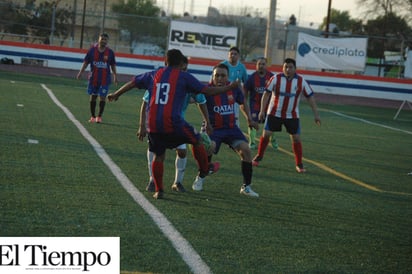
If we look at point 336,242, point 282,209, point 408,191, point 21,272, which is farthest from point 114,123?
point 21,272

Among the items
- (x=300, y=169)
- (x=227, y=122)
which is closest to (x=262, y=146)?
(x=300, y=169)

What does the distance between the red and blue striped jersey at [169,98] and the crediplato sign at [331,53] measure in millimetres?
32330

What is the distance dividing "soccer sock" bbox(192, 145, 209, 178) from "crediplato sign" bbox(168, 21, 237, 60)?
1256 inches

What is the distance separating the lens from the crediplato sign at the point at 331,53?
135ft

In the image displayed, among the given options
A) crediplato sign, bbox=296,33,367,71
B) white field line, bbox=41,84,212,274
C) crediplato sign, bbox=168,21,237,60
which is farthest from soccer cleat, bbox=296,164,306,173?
crediplato sign, bbox=168,21,237,60

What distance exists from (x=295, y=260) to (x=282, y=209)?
236 centimetres

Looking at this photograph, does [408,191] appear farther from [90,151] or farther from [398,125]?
[398,125]

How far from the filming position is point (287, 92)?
1314 cm

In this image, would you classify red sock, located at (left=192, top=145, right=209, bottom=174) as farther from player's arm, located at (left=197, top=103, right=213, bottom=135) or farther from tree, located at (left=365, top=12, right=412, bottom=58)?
tree, located at (left=365, top=12, right=412, bottom=58)

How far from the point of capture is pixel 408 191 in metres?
11.6

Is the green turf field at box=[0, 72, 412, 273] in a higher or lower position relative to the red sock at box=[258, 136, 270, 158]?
lower

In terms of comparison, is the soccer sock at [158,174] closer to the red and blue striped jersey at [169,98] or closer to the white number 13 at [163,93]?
the red and blue striped jersey at [169,98]

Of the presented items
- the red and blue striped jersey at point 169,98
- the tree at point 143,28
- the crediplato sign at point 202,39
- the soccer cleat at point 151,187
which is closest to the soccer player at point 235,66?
the soccer cleat at point 151,187

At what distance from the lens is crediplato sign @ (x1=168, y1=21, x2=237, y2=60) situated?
41.5 m
